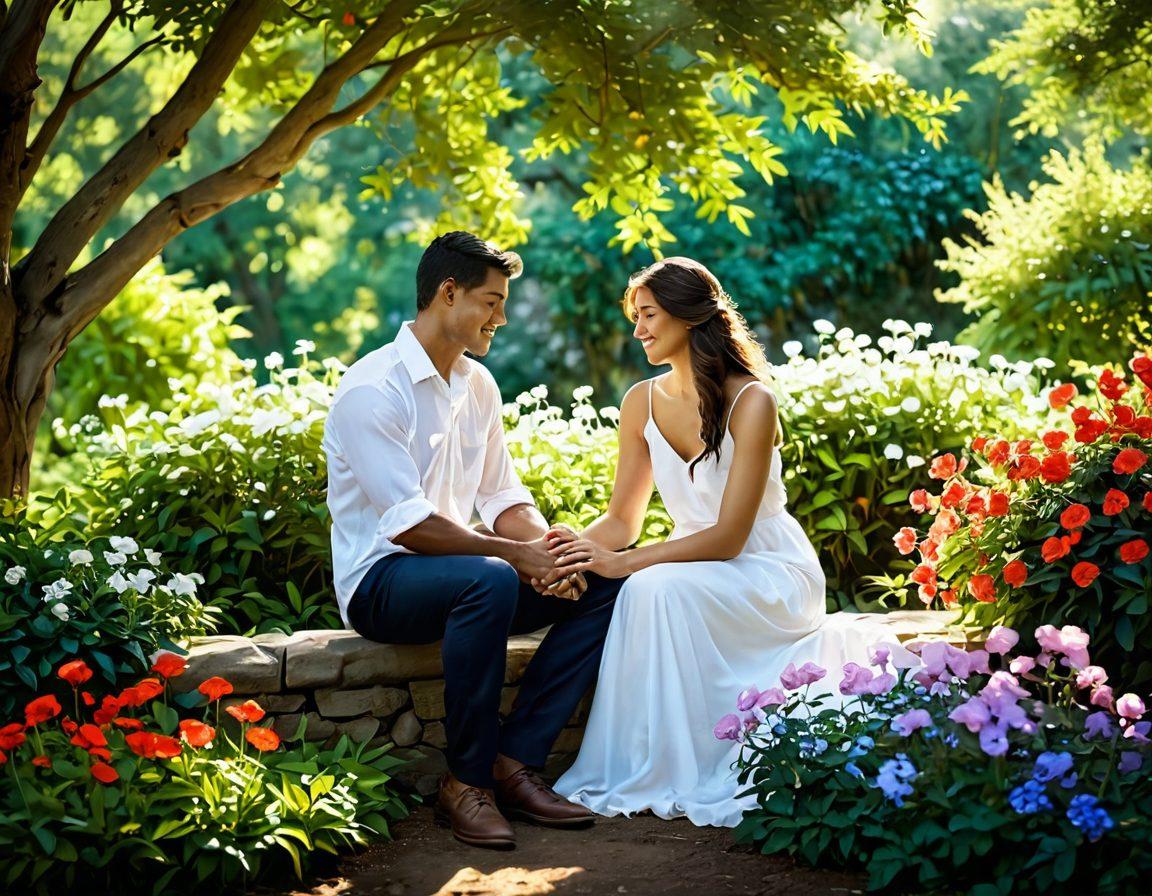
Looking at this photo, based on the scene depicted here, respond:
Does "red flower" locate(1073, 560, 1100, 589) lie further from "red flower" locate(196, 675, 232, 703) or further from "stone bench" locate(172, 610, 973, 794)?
"red flower" locate(196, 675, 232, 703)

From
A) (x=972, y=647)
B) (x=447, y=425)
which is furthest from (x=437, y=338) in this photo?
(x=972, y=647)

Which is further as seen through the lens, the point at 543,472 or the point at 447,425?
the point at 543,472

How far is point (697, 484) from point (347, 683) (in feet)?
3.91

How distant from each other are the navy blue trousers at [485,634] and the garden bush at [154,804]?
1.13ft

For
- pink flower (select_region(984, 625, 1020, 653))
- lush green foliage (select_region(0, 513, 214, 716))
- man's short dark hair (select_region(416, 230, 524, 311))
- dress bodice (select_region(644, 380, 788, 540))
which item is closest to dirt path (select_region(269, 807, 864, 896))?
pink flower (select_region(984, 625, 1020, 653))

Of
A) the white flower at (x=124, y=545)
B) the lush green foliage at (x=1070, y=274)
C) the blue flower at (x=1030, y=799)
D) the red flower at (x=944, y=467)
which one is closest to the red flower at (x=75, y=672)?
the white flower at (x=124, y=545)

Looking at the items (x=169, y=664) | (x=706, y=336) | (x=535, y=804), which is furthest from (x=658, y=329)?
(x=169, y=664)

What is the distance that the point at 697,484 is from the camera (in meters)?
3.85

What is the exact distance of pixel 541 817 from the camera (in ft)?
11.1

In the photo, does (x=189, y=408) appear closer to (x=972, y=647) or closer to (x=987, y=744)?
(x=972, y=647)

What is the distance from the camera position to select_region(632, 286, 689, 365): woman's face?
3814 mm

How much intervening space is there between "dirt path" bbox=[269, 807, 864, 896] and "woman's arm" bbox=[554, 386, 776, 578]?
740 millimetres

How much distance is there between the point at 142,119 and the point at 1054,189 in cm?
862

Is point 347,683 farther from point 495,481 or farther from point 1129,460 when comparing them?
point 1129,460
